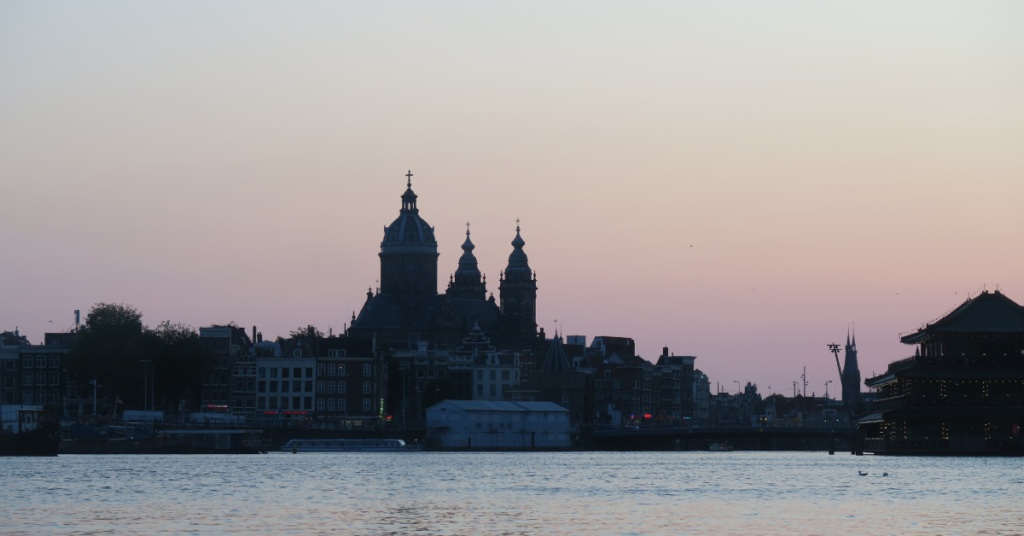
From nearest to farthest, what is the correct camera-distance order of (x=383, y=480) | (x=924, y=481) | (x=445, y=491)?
(x=445, y=491) → (x=924, y=481) → (x=383, y=480)

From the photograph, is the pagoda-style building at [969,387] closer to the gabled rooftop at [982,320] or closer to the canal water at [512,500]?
the gabled rooftop at [982,320]

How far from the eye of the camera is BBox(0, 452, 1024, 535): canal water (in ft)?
268

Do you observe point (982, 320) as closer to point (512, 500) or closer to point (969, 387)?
point (969, 387)

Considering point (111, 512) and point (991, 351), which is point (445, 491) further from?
point (991, 351)

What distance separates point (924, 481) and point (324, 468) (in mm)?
51661

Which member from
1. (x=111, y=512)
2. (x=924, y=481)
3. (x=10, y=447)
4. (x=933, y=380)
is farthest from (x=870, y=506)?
(x=10, y=447)

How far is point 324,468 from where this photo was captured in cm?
15288

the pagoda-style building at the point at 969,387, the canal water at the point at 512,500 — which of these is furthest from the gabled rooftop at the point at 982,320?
the canal water at the point at 512,500

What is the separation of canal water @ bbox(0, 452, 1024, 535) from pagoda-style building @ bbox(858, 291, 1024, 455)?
21.6 m

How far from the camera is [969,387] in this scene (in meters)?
175

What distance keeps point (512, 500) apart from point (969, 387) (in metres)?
84.7

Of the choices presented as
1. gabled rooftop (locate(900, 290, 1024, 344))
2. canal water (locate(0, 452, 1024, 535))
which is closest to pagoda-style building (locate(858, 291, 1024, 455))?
gabled rooftop (locate(900, 290, 1024, 344))

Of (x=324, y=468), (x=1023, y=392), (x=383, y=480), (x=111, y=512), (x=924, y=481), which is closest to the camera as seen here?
(x=111, y=512)

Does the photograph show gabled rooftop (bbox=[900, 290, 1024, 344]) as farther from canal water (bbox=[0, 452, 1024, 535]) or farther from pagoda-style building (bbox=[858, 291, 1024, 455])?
canal water (bbox=[0, 452, 1024, 535])
